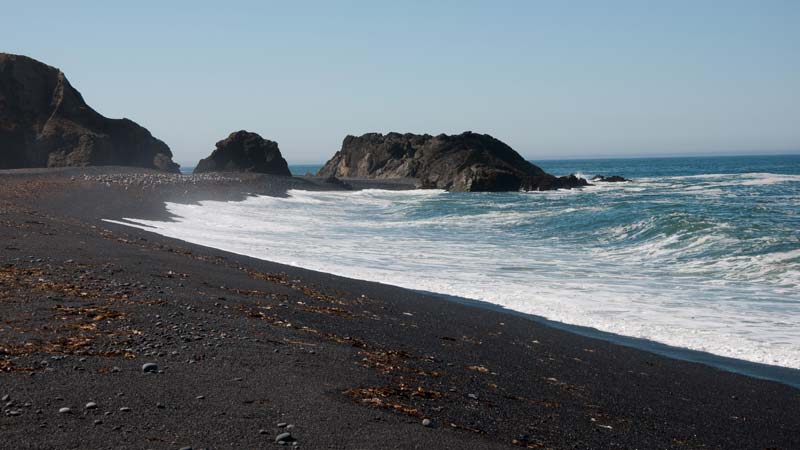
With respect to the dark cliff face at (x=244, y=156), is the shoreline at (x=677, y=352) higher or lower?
lower

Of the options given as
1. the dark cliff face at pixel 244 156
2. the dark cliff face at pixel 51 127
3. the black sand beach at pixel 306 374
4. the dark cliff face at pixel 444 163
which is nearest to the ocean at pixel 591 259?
the black sand beach at pixel 306 374

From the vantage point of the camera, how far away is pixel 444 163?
72.7 metres

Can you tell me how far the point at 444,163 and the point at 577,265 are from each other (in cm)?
5404

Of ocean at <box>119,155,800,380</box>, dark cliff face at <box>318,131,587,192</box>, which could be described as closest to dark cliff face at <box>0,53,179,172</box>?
dark cliff face at <box>318,131,587,192</box>

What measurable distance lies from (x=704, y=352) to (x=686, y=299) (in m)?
3.83

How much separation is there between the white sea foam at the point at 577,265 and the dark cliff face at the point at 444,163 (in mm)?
28875

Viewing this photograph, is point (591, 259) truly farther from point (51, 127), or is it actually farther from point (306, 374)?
point (51, 127)

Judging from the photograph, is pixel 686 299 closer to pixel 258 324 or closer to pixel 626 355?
pixel 626 355

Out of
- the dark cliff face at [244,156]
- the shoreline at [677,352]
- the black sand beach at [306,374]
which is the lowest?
the shoreline at [677,352]

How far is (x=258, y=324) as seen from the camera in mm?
8664

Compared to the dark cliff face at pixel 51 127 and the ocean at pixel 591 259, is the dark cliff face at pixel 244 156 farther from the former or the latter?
the ocean at pixel 591 259

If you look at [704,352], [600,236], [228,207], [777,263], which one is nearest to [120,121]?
[228,207]

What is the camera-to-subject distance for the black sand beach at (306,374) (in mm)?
5359

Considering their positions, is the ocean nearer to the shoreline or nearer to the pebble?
the shoreline
